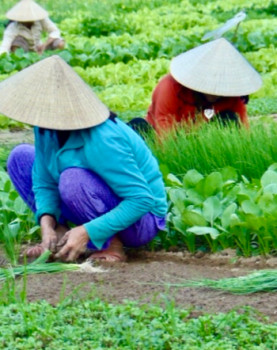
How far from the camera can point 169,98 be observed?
615 cm

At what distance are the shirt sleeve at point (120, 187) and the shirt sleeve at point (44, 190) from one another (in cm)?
38

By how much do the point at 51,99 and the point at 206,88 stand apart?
70.3 inches

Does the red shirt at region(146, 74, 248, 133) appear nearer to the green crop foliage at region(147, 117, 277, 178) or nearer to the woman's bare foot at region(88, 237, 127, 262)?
the green crop foliage at region(147, 117, 277, 178)

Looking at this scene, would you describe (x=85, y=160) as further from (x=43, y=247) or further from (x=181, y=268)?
(x=181, y=268)

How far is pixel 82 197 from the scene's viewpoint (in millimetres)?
4430

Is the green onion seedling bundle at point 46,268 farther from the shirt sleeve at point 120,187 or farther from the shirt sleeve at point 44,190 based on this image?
the shirt sleeve at point 44,190

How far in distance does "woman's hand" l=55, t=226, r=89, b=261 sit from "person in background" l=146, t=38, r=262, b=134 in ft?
5.42

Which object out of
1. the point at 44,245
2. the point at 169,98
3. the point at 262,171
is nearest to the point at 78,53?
the point at 169,98

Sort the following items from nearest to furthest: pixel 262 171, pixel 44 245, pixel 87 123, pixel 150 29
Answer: pixel 87 123
pixel 44 245
pixel 262 171
pixel 150 29

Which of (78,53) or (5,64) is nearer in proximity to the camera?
(5,64)

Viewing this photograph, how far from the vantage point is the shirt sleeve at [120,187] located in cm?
432

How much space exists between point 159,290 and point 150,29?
1151cm

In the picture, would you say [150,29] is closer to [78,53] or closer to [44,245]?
[78,53]

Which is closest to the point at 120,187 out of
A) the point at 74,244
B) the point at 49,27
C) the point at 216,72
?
the point at 74,244
